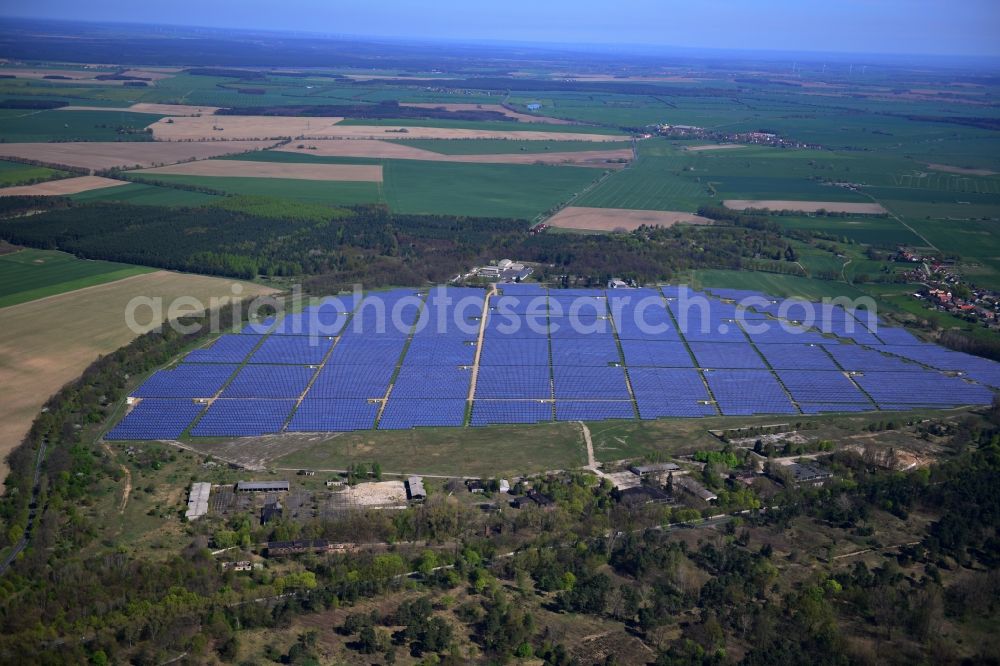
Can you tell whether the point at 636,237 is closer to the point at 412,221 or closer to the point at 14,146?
the point at 412,221

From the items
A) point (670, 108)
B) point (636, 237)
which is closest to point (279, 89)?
point (670, 108)

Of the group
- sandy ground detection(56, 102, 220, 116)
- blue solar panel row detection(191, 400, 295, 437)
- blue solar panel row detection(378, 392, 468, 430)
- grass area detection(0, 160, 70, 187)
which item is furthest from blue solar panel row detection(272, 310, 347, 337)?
sandy ground detection(56, 102, 220, 116)

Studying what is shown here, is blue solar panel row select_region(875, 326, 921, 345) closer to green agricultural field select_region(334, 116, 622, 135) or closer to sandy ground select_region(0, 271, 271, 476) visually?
sandy ground select_region(0, 271, 271, 476)

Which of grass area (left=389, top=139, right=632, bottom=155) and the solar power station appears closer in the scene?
the solar power station

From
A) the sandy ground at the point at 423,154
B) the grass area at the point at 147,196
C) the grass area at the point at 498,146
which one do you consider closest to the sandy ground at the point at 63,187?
the grass area at the point at 147,196

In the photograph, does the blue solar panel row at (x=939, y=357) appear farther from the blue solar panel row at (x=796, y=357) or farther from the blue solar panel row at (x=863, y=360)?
the blue solar panel row at (x=796, y=357)

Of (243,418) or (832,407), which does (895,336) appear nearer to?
(832,407)
